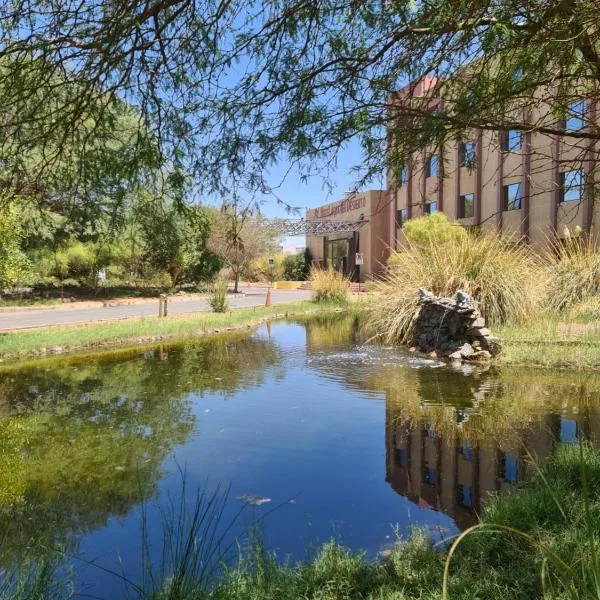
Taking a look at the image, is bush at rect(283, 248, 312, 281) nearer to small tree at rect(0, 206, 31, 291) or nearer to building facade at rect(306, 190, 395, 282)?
building facade at rect(306, 190, 395, 282)

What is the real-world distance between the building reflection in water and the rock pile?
3.88 meters

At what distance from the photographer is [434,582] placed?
3.23 m

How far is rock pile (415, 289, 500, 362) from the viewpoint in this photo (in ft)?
37.0

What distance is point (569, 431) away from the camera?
642cm

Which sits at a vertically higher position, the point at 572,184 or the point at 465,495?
the point at 572,184

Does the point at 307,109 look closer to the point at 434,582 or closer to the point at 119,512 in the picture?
the point at 434,582

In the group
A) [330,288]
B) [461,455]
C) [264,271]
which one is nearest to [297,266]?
[264,271]

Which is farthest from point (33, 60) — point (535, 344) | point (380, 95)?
point (535, 344)

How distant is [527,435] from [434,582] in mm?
3585

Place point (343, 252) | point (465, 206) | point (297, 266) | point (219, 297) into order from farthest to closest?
point (297, 266) < point (343, 252) < point (465, 206) < point (219, 297)

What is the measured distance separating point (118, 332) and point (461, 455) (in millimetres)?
10896

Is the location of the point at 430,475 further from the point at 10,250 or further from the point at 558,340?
the point at 10,250

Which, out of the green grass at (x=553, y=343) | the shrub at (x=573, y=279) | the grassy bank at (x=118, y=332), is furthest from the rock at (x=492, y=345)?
the grassy bank at (x=118, y=332)

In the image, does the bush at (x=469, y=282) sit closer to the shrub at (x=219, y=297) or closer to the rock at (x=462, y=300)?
the rock at (x=462, y=300)
